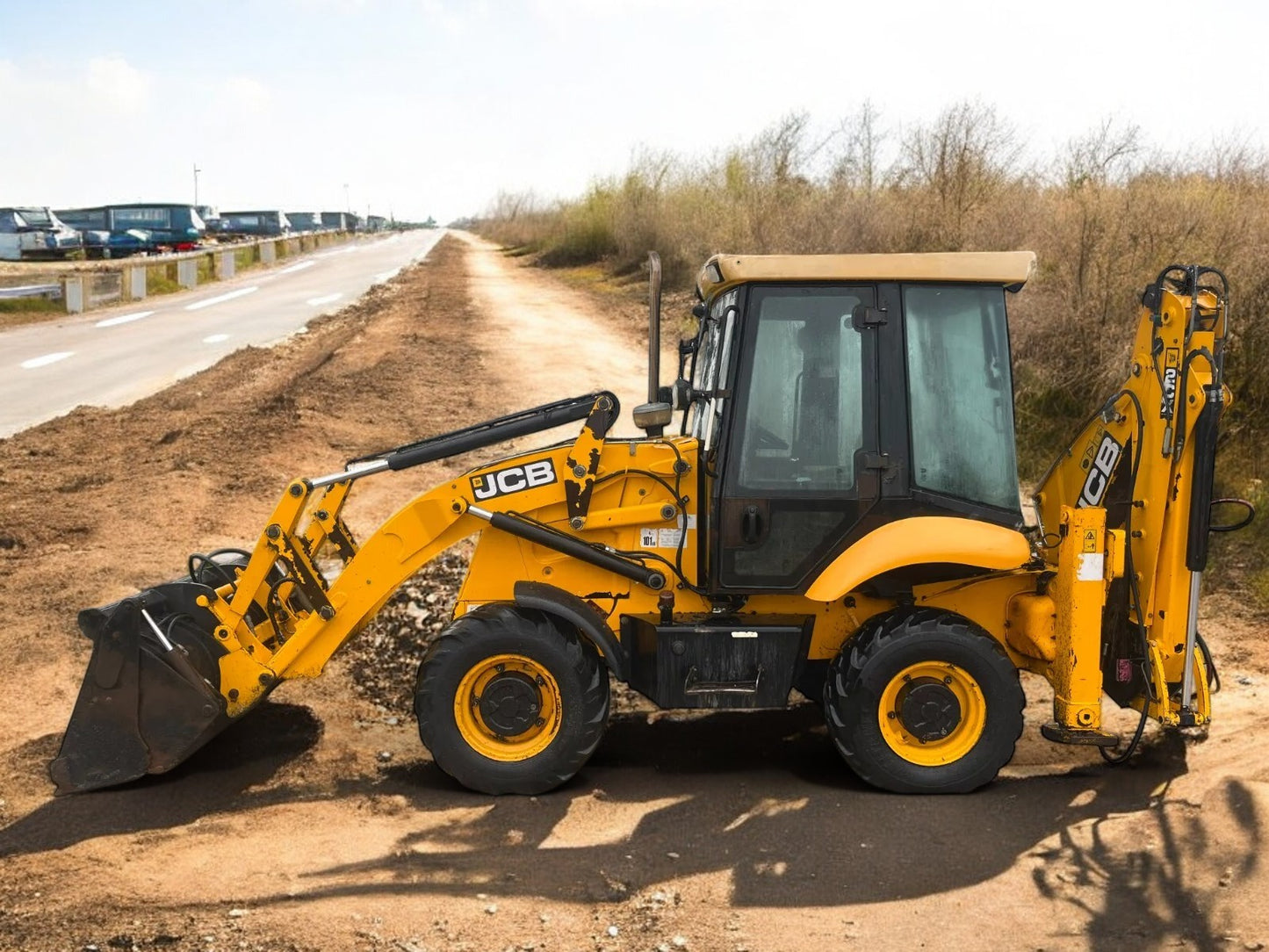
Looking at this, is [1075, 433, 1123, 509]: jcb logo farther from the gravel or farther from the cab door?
the gravel

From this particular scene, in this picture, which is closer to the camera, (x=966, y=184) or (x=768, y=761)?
(x=768, y=761)

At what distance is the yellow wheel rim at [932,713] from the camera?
600 centimetres

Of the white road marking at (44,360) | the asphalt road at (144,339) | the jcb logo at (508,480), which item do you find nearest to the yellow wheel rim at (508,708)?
the jcb logo at (508,480)

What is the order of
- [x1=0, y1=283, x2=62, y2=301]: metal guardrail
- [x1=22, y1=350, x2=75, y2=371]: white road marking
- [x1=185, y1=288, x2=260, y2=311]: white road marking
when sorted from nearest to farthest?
[x1=22, y1=350, x2=75, y2=371]: white road marking
[x1=0, y1=283, x2=62, y2=301]: metal guardrail
[x1=185, y1=288, x2=260, y2=311]: white road marking

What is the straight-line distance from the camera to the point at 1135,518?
6.05m

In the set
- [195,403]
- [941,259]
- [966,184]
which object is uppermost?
[966,184]

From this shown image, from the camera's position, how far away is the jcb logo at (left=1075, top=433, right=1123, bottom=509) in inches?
245

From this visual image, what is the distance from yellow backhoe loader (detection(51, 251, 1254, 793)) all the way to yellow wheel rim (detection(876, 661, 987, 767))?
0.04 feet

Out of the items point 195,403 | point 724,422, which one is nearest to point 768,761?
point 724,422

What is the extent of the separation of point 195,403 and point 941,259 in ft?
43.3

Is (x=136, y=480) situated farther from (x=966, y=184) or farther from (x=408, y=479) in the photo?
(x=966, y=184)

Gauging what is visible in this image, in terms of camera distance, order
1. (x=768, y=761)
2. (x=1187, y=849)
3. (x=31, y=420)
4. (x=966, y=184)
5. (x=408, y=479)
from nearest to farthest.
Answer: (x=1187, y=849) < (x=768, y=761) < (x=408, y=479) < (x=31, y=420) < (x=966, y=184)

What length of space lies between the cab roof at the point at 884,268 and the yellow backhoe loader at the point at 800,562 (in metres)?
0.01

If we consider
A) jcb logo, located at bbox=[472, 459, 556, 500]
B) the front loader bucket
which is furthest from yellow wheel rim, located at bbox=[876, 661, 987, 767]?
the front loader bucket
